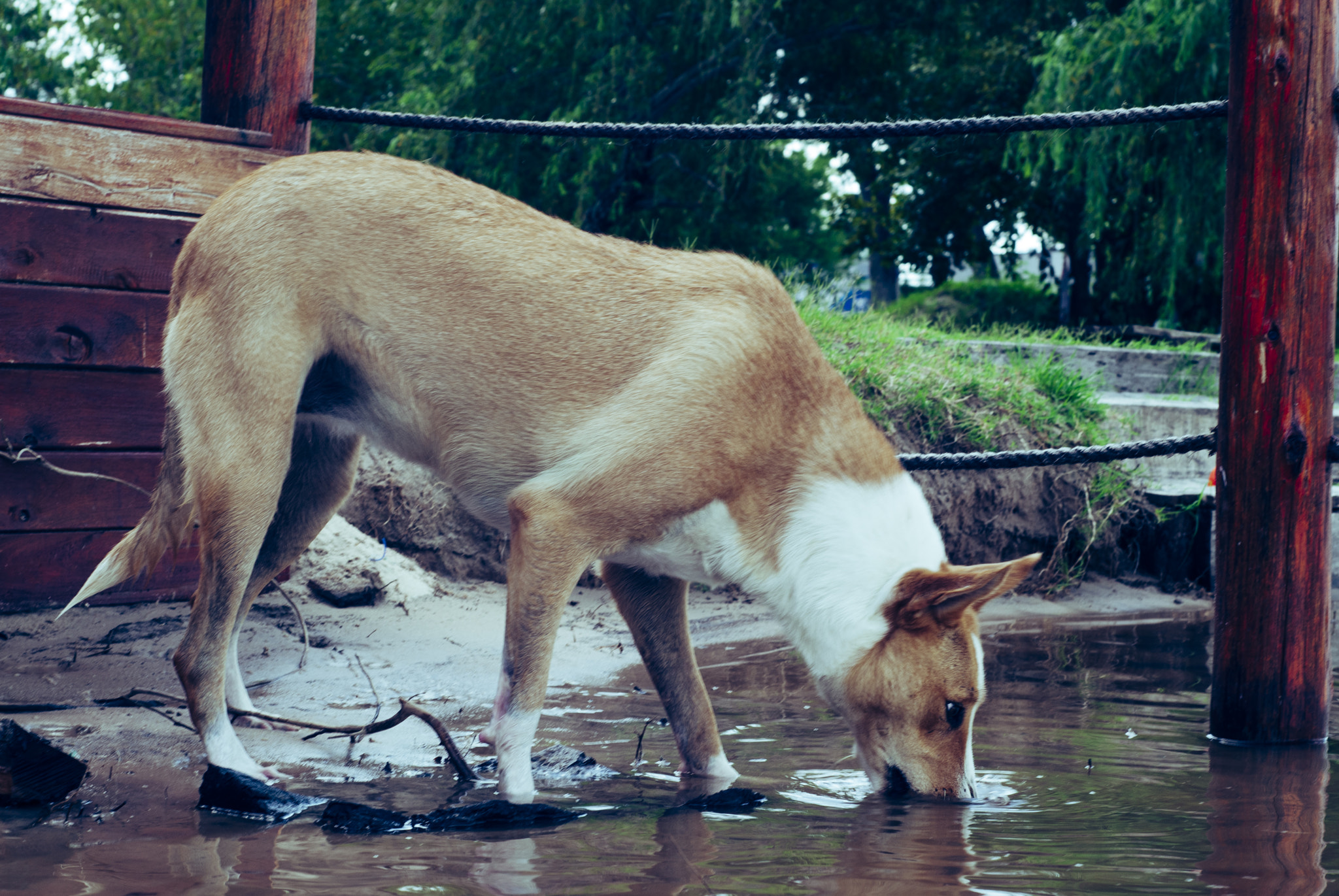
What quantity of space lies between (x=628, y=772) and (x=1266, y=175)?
2.52 m

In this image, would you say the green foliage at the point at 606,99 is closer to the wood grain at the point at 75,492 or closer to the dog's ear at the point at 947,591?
the wood grain at the point at 75,492

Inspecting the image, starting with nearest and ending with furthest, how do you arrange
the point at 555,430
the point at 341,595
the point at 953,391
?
the point at 555,430 → the point at 341,595 → the point at 953,391

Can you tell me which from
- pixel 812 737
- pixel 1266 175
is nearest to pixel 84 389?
pixel 812 737

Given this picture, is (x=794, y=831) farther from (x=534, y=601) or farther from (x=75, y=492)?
(x=75, y=492)

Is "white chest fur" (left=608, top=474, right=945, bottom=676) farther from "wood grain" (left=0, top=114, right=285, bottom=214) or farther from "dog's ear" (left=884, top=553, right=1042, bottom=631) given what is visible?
"wood grain" (left=0, top=114, right=285, bottom=214)

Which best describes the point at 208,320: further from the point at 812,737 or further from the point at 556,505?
the point at 812,737

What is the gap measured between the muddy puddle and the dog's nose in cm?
7

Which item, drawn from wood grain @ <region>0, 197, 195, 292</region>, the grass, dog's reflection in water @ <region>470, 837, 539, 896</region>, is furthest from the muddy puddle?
the grass

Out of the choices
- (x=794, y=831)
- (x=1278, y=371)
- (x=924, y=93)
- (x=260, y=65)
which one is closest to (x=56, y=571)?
(x=260, y=65)

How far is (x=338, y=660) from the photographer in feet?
14.0

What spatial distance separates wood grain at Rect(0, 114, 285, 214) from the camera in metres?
4.04

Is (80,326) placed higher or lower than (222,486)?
higher

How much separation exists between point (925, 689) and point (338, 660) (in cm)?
218

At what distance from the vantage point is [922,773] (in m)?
3.17
